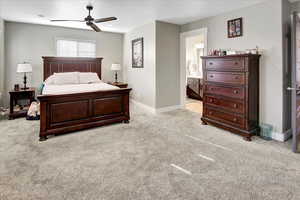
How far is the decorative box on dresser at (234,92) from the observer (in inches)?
124

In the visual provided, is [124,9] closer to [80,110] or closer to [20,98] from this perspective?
[80,110]

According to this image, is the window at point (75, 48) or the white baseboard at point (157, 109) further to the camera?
the window at point (75, 48)

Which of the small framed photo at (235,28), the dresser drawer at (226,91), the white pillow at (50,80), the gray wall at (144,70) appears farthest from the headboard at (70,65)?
the small framed photo at (235,28)

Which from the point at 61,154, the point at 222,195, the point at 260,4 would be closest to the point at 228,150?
the point at 222,195

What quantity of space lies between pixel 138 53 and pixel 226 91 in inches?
126

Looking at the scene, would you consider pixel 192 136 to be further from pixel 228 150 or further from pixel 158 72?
pixel 158 72

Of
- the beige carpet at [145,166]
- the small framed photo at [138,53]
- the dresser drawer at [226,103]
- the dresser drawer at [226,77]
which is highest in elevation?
the small framed photo at [138,53]

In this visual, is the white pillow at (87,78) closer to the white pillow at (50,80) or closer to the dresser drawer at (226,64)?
the white pillow at (50,80)

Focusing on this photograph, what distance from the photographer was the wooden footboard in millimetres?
3223

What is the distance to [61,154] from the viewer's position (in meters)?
2.64

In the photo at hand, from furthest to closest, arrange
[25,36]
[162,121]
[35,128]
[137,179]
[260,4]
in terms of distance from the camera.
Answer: [25,36], [162,121], [35,128], [260,4], [137,179]

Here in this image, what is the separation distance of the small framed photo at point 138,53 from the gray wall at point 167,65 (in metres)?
0.75

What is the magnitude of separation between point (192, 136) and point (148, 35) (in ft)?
10.5

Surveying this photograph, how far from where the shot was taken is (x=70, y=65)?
565 centimetres
